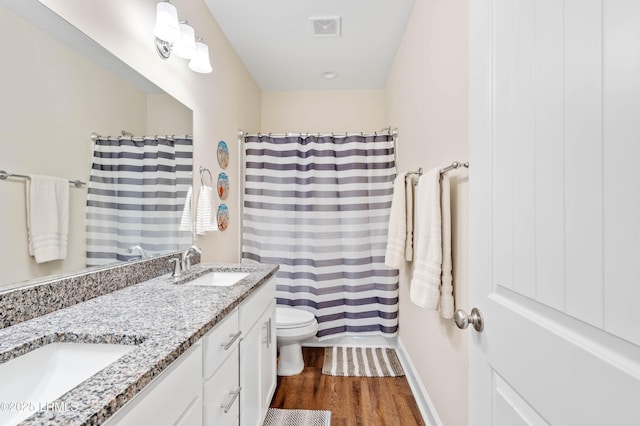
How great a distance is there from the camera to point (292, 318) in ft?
7.68

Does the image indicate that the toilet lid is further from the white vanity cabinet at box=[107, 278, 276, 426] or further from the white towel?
the white towel

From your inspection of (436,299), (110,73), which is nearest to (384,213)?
(436,299)

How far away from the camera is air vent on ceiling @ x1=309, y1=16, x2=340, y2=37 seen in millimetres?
2172

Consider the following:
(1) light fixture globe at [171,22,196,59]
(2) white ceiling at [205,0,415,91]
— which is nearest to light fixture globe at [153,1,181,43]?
(1) light fixture globe at [171,22,196,59]

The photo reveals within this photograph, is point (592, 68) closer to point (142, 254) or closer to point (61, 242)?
point (61, 242)

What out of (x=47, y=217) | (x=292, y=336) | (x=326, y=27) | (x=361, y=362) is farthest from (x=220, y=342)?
(x=326, y=27)

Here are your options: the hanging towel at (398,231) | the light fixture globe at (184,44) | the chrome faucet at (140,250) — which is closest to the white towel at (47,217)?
the chrome faucet at (140,250)

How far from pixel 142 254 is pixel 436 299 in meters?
1.36

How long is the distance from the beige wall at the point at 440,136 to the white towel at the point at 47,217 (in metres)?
1.45

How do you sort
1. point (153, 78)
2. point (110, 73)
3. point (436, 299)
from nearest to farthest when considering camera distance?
point (110, 73) → point (436, 299) → point (153, 78)

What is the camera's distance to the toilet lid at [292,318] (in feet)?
7.28

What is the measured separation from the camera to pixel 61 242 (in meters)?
1.05

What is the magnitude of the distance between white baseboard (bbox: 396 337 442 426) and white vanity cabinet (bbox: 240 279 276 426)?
35.2 inches

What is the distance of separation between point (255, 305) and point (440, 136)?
1202 millimetres
